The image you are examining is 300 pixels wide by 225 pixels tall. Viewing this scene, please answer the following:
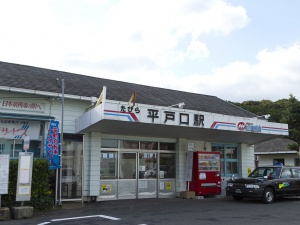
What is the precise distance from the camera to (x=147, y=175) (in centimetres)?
1625

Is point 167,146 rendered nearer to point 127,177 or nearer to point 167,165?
point 167,165

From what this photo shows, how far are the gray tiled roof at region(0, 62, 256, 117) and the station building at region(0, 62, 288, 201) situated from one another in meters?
0.06

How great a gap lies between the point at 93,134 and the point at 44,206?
12.0ft

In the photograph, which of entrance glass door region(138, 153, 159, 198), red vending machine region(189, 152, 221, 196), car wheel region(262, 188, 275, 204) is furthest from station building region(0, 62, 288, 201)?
car wheel region(262, 188, 275, 204)

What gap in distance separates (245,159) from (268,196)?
5.55m

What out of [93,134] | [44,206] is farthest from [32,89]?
[44,206]

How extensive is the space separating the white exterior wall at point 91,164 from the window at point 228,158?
23.2 ft

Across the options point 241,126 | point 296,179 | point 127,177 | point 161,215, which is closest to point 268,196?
point 296,179

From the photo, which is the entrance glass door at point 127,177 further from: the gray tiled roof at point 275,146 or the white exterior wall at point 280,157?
the white exterior wall at point 280,157

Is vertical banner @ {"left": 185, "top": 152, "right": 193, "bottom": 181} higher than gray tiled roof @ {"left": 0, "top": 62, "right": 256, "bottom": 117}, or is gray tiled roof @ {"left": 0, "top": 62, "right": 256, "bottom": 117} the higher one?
gray tiled roof @ {"left": 0, "top": 62, "right": 256, "bottom": 117}

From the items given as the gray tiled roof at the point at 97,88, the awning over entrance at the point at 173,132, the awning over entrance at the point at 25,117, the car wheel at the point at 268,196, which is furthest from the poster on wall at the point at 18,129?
the car wheel at the point at 268,196

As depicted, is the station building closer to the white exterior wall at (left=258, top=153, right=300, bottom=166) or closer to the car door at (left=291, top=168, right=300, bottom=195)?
the car door at (left=291, top=168, right=300, bottom=195)

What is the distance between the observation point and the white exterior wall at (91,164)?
1404 centimetres

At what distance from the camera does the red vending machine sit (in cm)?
1652
